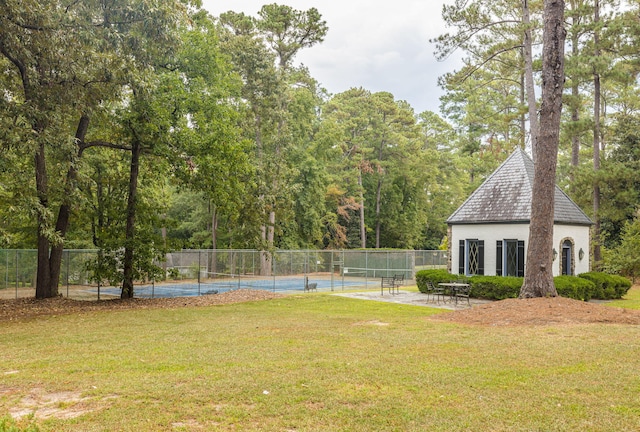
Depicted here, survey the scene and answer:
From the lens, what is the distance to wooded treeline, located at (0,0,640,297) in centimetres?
1412

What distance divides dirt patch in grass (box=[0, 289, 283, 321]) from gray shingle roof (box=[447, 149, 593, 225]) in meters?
10.1

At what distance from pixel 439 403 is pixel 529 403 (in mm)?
1053

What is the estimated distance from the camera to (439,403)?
5.89m

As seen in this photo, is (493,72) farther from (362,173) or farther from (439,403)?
(439,403)

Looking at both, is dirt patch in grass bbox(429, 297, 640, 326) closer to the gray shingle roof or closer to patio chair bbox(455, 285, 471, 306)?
patio chair bbox(455, 285, 471, 306)

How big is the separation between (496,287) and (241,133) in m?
18.5

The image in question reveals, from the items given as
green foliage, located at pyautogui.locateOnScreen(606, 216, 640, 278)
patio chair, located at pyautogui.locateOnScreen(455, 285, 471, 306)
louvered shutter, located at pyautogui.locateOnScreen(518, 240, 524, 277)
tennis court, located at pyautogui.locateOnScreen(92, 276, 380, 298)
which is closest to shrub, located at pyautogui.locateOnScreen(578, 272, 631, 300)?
louvered shutter, located at pyautogui.locateOnScreen(518, 240, 524, 277)

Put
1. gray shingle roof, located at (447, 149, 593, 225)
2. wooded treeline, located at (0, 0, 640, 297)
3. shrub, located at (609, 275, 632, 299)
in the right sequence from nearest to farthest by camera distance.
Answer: wooded treeline, located at (0, 0, 640, 297)
shrub, located at (609, 275, 632, 299)
gray shingle roof, located at (447, 149, 593, 225)

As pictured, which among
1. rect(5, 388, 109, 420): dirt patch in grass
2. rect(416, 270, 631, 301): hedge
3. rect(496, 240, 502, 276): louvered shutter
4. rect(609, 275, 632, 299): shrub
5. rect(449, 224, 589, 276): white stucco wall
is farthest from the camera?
rect(496, 240, 502, 276): louvered shutter

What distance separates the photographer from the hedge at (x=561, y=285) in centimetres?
1888

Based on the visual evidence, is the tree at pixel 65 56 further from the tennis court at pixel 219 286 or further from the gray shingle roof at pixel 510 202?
the gray shingle roof at pixel 510 202

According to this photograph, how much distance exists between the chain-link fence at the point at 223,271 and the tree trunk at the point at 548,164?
10.8 metres

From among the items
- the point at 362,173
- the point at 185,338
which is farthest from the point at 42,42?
the point at 362,173

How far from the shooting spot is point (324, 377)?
275 inches
